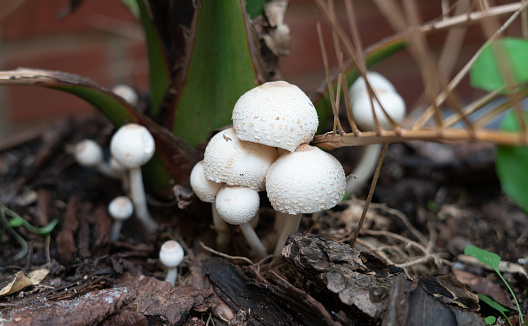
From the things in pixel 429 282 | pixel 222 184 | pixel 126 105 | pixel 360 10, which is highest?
pixel 360 10

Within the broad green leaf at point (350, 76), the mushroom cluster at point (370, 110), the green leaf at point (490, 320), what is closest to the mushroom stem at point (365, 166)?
the mushroom cluster at point (370, 110)

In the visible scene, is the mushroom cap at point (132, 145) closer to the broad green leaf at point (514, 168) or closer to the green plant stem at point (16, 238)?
the green plant stem at point (16, 238)

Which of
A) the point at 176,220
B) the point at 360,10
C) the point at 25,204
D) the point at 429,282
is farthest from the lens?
the point at 360,10

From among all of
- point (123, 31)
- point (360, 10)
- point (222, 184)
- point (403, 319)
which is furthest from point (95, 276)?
point (360, 10)

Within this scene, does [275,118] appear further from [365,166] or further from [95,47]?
[95,47]

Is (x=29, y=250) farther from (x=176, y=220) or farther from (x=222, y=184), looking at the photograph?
(x=222, y=184)

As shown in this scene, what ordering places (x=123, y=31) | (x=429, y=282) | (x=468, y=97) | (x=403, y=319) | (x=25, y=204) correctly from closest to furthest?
(x=403, y=319)
(x=429, y=282)
(x=25, y=204)
(x=123, y=31)
(x=468, y=97)

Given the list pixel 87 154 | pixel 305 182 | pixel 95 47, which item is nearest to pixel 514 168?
pixel 305 182
